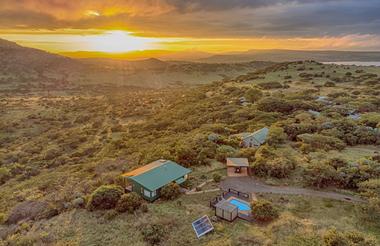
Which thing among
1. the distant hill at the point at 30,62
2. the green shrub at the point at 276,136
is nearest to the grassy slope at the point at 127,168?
the green shrub at the point at 276,136

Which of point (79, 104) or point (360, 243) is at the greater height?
point (360, 243)

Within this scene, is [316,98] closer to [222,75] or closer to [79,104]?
[79,104]

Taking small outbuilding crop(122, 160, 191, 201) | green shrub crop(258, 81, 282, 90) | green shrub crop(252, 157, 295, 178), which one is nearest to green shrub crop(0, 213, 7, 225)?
small outbuilding crop(122, 160, 191, 201)

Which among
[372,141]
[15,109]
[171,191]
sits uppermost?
Answer: [372,141]

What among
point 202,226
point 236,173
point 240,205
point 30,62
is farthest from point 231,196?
point 30,62

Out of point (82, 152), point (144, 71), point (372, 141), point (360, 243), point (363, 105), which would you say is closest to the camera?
point (360, 243)

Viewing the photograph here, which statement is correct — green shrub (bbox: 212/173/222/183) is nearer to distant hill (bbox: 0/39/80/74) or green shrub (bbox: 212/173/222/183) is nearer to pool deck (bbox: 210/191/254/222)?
pool deck (bbox: 210/191/254/222)

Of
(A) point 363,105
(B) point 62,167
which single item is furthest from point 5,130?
(A) point 363,105
